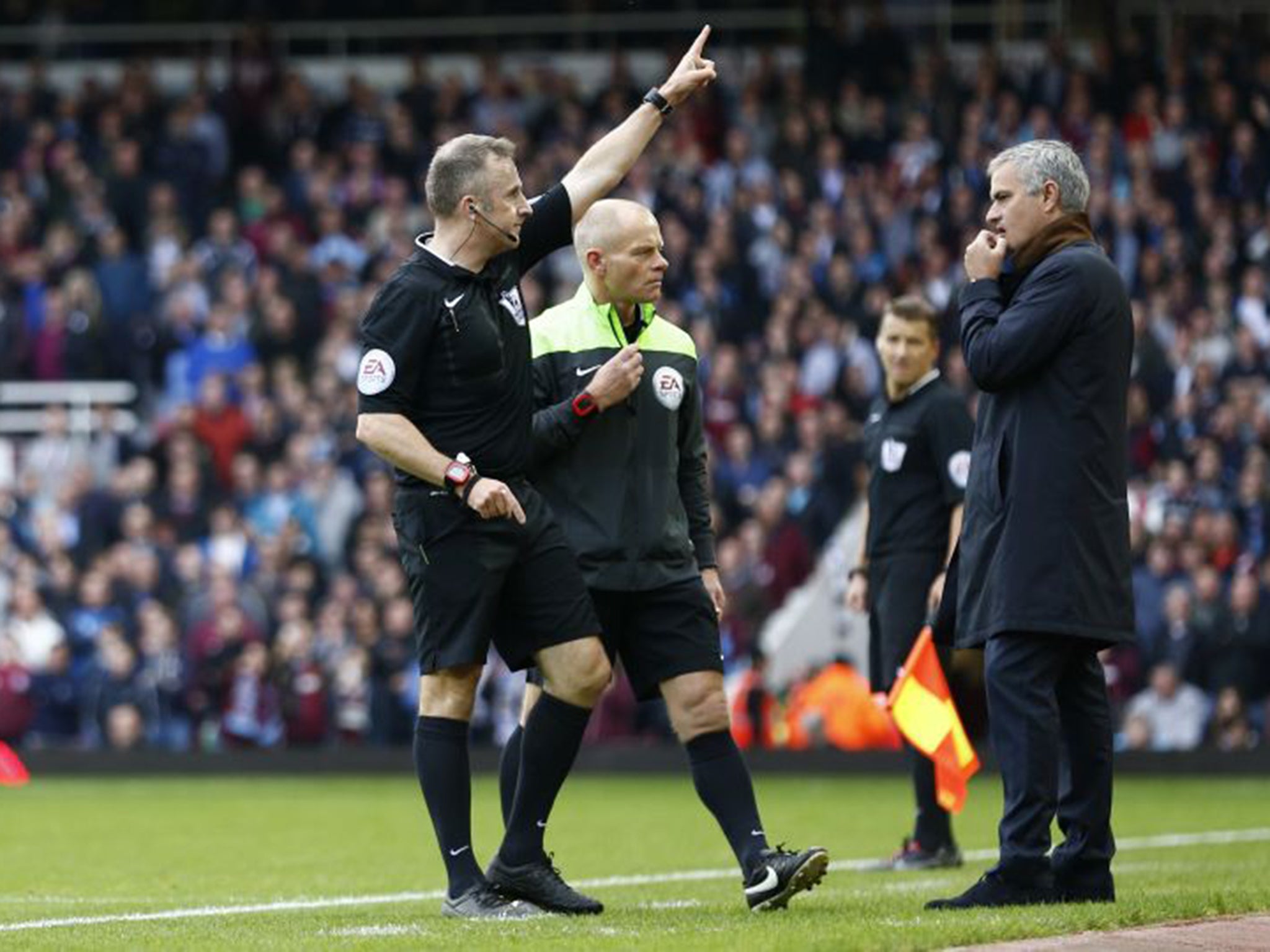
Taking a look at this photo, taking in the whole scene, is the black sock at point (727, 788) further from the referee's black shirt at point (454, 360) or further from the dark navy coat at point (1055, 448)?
the referee's black shirt at point (454, 360)

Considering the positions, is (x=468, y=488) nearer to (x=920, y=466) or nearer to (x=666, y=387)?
(x=666, y=387)

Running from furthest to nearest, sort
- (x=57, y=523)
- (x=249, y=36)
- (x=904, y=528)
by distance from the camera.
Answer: (x=249, y=36), (x=57, y=523), (x=904, y=528)

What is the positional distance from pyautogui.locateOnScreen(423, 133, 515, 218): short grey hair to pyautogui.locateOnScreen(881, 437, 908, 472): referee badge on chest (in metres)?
3.51

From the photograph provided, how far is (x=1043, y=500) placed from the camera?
28.4 ft

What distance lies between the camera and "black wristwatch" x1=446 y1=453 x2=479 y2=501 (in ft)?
28.5

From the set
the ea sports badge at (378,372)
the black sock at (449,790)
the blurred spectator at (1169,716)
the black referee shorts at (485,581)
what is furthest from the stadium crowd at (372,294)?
the ea sports badge at (378,372)

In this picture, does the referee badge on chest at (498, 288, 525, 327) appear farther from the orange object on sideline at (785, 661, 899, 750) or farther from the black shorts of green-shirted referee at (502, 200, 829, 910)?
the orange object on sideline at (785, 661, 899, 750)

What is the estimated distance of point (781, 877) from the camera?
28.8 feet

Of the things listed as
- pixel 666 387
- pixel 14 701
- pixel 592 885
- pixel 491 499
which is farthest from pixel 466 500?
pixel 14 701

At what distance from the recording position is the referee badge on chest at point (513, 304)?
9.02 metres

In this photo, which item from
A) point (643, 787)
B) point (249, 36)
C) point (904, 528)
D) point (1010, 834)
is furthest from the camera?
point (249, 36)

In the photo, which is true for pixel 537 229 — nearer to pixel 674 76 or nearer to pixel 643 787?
pixel 674 76

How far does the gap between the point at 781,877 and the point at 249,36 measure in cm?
2148

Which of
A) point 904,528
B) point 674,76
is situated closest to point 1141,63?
point 904,528
